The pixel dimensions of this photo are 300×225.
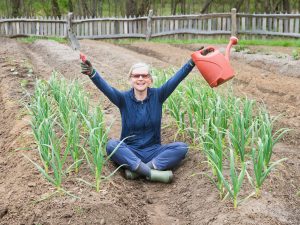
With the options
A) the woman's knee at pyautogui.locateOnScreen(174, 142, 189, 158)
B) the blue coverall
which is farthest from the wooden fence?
the woman's knee at pyautogui.locateOnScreen(174, 142, 189, 158)

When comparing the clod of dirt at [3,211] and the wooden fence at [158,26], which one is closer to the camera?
the clod of dirt at [3,211]

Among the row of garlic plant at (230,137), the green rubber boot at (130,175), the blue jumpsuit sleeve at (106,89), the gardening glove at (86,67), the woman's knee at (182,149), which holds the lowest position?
the green rubber boot at (130,175)

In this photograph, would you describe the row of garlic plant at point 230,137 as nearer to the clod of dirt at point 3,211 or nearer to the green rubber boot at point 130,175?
the green rubber boot at point 130,175

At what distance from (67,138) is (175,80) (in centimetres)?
107

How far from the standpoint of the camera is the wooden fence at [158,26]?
1677 cm

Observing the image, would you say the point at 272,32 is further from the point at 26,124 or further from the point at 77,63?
the point at 26,124

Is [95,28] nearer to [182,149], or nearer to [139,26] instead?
[139,26]

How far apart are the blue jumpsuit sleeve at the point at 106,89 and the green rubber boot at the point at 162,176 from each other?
28.1 inches

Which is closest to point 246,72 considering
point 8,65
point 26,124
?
point 8,65

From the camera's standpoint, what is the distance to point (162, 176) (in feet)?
13.9

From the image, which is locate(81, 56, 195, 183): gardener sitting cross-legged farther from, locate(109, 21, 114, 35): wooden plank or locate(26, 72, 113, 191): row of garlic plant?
locate(109, 21, 114, 35): wooden plank

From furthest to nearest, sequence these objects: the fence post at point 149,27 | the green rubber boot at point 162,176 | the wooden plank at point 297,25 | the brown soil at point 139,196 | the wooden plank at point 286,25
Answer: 1. the fence post at point 149,27
2. the wooden plank at point 286,25
3. the wooden plank at point 297,25
4. the green rubber boot at point 162,176
5. the brown soil at point 139,196

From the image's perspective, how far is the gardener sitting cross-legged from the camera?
431cm

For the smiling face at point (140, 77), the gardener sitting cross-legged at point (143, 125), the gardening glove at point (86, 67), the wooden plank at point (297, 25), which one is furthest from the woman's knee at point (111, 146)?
the wooden plank at point (297, 25)
